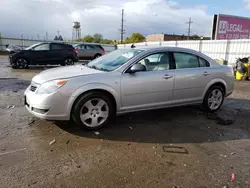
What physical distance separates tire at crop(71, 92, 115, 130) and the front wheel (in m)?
2.53

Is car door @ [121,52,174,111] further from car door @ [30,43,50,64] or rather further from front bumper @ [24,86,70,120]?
car door @ [30,43,50,64]

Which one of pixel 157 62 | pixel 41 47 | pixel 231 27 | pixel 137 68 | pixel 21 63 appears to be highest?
pixel 231 27

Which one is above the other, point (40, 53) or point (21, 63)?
point (40, 53)

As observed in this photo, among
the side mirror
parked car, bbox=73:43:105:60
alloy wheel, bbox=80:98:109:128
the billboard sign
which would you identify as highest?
the billboard sign

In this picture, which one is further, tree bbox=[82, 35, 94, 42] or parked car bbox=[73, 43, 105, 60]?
tree bbox=[82, 35, 94, 42]

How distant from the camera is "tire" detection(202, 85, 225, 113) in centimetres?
524

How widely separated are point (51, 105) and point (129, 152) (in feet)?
5.04

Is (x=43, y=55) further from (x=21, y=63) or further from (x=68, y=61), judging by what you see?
(x=68, y=61)

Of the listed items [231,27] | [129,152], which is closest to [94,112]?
[129,152]

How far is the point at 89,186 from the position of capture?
2.49m

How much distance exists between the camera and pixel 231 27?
2028 cm

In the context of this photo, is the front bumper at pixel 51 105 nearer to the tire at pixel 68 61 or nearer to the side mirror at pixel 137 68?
the side mirror at pixel 137 68

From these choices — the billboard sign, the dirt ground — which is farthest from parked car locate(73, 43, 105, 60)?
the dirt ground

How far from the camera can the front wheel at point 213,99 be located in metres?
5.24
